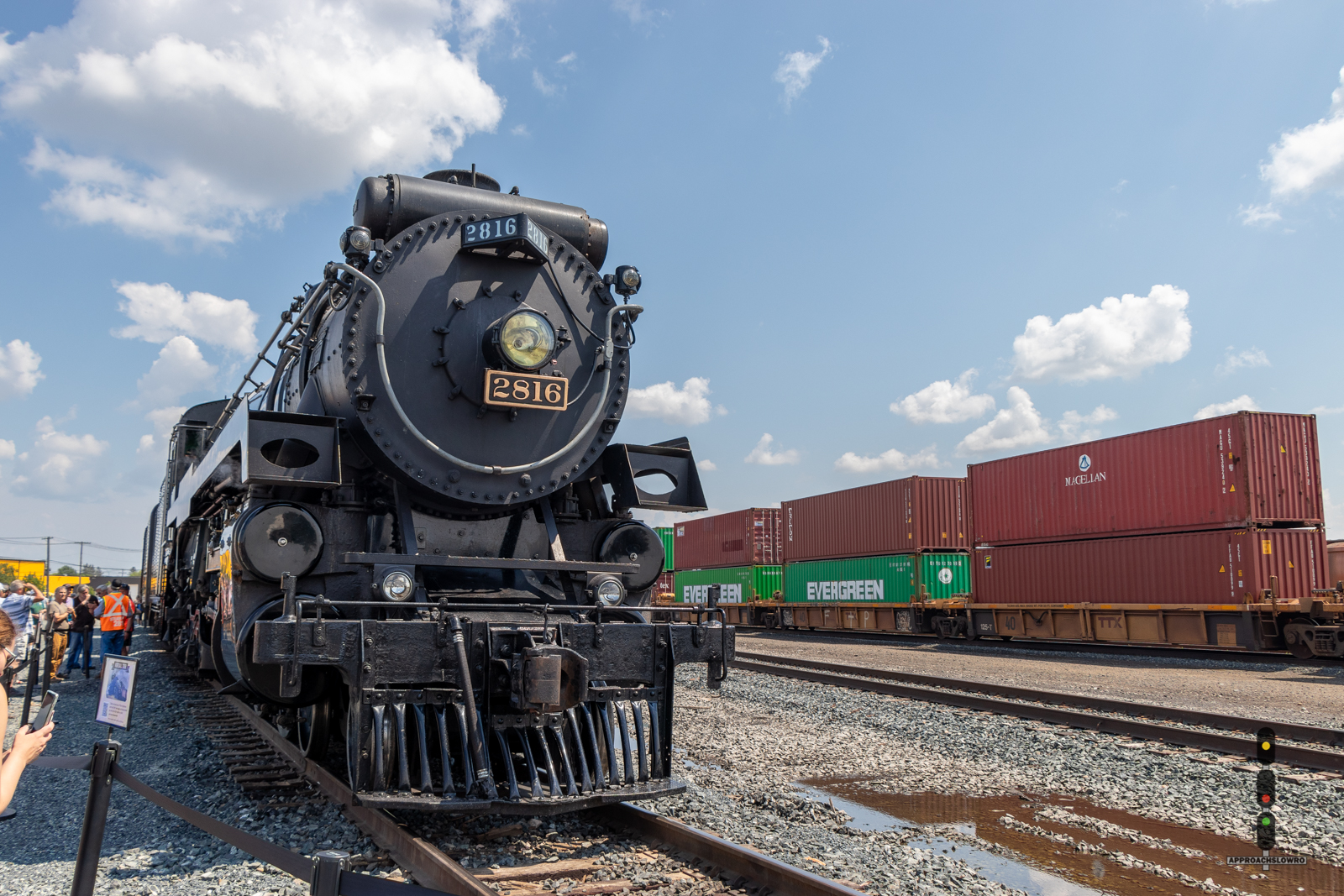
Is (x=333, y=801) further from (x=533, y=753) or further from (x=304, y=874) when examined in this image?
(x=304, y=874)

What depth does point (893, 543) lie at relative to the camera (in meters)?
24.3

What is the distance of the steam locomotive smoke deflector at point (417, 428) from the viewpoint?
498 centimetres

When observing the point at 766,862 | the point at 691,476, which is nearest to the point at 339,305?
the point at 691,476

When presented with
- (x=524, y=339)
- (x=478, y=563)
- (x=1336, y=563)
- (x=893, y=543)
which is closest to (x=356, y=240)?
(x=524, y=339)

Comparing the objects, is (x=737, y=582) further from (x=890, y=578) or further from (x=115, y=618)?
(x=115, y=618)

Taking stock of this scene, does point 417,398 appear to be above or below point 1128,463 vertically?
below

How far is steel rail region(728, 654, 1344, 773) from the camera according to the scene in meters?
6.57

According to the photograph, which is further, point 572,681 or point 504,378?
point 504,378

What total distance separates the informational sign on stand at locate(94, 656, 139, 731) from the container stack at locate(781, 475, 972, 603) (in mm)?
21157

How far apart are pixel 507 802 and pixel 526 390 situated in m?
2.36

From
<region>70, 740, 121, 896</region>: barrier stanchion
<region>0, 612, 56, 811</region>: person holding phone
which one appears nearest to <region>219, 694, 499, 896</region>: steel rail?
<region>70, 740, 121, 896</region>: barrier stanchion

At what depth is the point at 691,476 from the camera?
20.4 feet

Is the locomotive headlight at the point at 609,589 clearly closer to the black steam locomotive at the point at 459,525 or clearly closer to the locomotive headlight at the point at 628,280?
the black steam locomotive at the point at 459,525

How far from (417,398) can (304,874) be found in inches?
123
